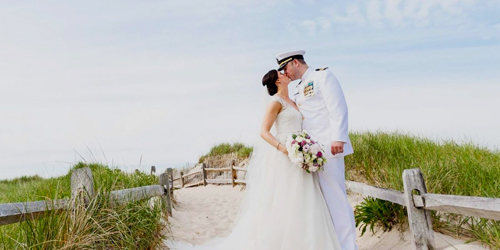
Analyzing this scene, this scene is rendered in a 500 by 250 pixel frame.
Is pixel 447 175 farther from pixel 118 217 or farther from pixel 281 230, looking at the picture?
pixel 118 217

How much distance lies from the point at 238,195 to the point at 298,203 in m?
10.0

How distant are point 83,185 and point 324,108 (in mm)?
3035

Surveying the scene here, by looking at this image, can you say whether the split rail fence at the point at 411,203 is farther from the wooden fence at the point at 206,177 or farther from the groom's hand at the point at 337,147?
the wooden fence at the point at 206,177

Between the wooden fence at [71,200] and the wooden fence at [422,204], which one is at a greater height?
the wooden fence at [71,200]

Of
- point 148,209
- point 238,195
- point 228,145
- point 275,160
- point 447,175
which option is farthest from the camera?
point 228,145

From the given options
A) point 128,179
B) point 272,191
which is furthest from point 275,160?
point 128,179

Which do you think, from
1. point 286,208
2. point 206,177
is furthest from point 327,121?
point 206,177

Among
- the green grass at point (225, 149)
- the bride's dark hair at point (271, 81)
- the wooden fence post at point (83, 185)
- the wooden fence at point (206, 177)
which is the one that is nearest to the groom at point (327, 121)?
the bride's dark hair at point (271, 81)

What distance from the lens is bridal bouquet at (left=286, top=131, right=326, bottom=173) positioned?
14.3 feet

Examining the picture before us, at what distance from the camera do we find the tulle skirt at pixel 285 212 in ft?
15.1

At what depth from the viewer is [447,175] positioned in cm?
658

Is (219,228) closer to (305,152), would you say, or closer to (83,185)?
(83,185)

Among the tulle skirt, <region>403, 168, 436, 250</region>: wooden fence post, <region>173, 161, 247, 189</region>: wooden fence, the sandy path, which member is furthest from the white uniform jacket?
<region>173, 161, 247, 189</region>: wooden fence

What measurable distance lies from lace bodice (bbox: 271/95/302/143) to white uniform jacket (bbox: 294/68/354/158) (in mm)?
148
